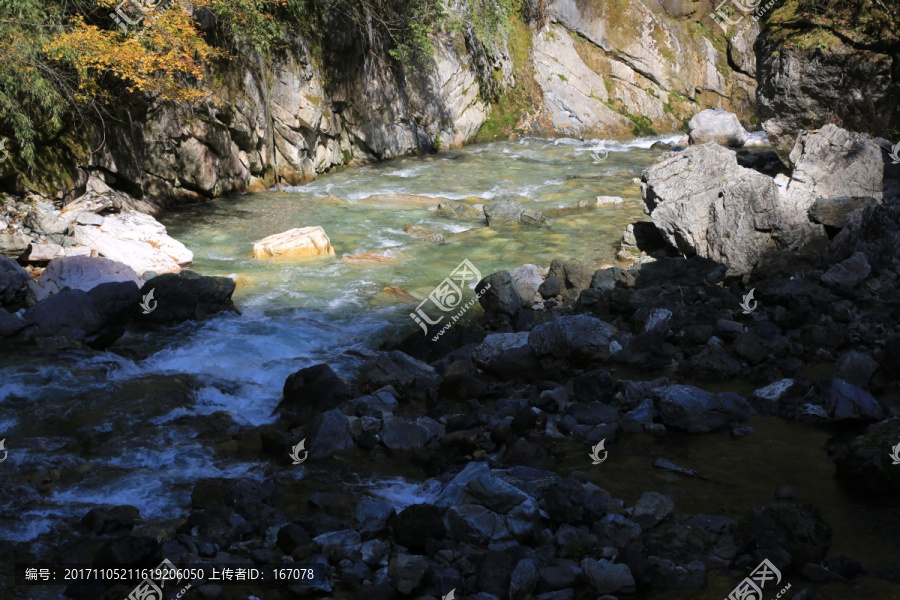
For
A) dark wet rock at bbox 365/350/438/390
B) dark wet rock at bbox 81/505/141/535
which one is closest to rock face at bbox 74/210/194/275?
dark wet rock at bbox 365/350/438/390

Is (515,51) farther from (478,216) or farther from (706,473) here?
(706,473)

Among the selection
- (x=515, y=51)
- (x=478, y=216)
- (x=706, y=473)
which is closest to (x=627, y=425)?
(x=706, y=473)

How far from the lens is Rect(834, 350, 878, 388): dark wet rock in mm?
7676

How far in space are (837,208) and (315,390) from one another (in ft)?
27.2

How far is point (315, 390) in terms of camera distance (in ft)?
28.3

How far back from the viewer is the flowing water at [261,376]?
653 centimetres

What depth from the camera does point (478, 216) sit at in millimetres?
17062

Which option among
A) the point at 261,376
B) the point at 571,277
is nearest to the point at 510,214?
the point at 571,277

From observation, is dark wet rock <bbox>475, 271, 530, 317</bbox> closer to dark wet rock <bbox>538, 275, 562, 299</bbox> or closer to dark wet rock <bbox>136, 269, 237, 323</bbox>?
dark wet rock <bbox>538, 275, 562, 299</bbox>

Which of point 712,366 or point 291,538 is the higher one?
point 291,538
